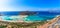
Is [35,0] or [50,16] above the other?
[35,0]

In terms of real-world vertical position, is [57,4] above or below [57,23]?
above

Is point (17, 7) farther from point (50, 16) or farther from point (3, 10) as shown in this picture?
point (50, 16)

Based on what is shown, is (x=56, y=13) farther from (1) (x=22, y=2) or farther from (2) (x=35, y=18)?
(1) (x=22, y=2)

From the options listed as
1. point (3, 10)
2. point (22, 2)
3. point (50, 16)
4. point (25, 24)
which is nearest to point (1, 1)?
point (3, 10)

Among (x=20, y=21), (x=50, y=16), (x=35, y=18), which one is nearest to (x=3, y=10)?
(x=20, y=21)

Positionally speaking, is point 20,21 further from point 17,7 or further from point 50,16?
point 50,16

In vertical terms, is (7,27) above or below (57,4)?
below

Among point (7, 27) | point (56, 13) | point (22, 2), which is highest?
point (22, 2)

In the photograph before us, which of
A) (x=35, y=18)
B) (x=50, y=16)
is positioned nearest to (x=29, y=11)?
(x=35, y=18)
